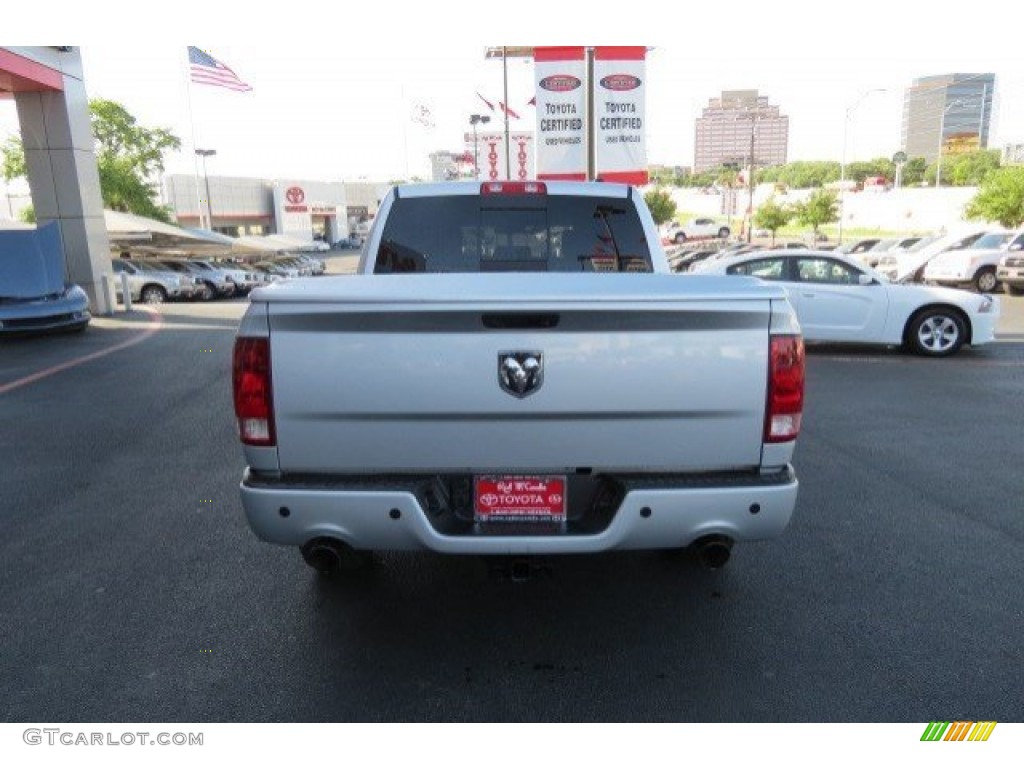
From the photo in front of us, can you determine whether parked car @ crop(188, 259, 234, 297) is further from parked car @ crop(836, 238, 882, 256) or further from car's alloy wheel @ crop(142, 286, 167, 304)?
parked car @ crop(836, 238, 882, 256)

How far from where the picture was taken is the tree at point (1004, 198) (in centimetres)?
3045

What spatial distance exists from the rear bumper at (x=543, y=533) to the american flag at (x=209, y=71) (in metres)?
21.3

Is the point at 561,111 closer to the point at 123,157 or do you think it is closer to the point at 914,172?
the point at 123,157

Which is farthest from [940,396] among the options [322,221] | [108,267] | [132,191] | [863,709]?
[322,221]

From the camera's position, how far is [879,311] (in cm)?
1056

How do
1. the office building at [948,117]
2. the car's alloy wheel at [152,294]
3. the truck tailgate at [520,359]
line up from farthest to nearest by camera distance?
1. the office building at [948,117]
2. the car's alloy wheel at [152,294]
3. the truck tailgate at [520,359]

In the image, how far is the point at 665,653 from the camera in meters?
3.19

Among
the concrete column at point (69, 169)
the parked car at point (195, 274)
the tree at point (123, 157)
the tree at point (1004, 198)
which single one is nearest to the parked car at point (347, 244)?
the tree at point (123, 157)

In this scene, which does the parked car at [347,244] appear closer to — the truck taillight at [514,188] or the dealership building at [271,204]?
the dealership building at [271,204]

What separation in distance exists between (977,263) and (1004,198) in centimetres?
1387

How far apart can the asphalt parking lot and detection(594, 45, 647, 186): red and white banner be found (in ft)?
34.7

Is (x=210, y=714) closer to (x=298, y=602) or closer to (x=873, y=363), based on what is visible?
(x=298, y=602)

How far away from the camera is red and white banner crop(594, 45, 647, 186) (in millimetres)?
14680

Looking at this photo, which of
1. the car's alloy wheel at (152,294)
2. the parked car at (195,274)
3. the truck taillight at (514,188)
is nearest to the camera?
the truck taillight at (514,188)
